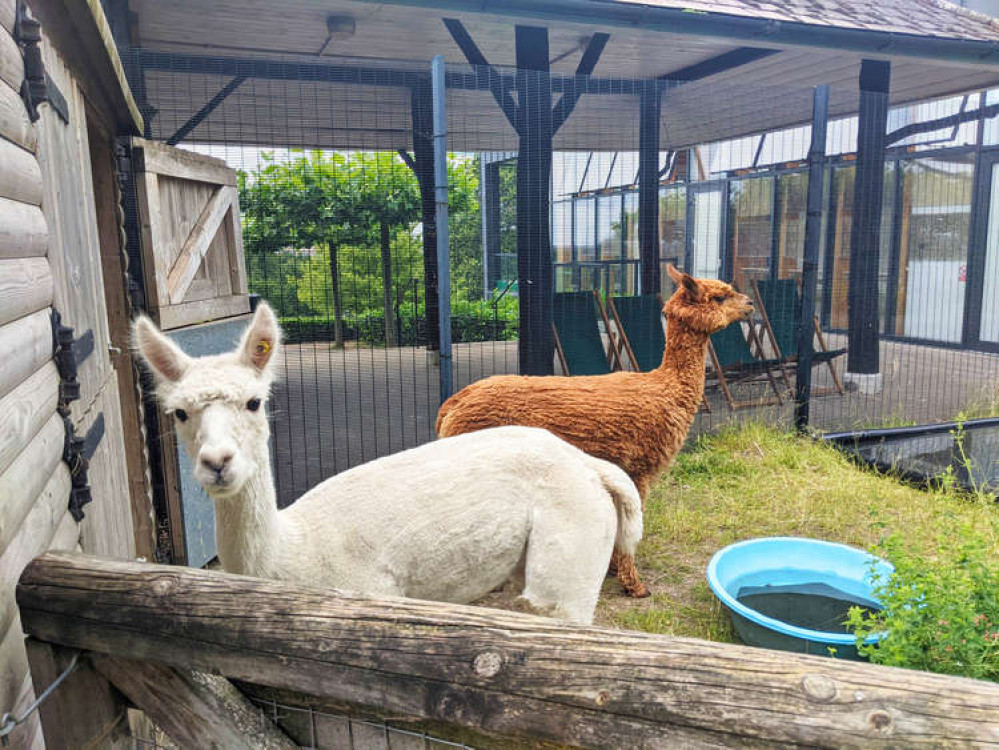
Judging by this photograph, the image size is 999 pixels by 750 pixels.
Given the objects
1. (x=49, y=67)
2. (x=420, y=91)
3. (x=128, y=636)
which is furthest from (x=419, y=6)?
(x=128, y=636)

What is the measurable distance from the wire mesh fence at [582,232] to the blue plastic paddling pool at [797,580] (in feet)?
8.87

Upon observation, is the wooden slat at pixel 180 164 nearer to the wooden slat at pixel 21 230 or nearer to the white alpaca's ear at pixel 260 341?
the wooden slat at pixel 21 230

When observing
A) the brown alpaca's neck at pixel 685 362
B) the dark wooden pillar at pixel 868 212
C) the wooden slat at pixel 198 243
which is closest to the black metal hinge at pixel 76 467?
the wooden slat at pixel 198 243

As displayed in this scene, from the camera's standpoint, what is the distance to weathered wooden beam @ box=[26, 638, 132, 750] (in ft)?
5.26

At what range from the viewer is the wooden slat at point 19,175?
1.67m

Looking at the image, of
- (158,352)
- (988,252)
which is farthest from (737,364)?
(158,352)

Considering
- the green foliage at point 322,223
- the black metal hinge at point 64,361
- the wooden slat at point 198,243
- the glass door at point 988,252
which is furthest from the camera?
the glass door at point 988,252

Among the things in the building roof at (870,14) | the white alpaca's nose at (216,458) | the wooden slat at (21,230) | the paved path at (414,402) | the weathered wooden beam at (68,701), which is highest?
the building roof at (870,14)

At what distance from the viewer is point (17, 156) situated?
180 centimetres

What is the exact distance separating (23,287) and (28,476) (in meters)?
0.46

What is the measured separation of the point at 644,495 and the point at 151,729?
116 inches

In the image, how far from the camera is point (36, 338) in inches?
73.2

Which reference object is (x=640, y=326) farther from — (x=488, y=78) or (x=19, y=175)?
(x=19, y=175)

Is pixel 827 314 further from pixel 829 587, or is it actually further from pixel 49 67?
pixel 49 67
